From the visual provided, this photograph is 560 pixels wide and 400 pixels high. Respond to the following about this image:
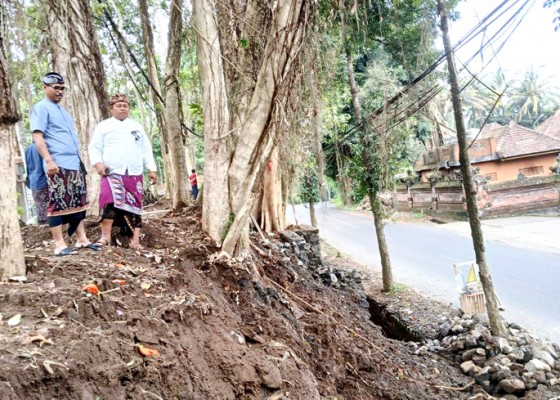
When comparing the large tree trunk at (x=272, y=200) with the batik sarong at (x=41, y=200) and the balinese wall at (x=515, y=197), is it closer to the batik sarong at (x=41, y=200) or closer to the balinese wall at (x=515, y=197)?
the batik sarong at (x=41, y=200)

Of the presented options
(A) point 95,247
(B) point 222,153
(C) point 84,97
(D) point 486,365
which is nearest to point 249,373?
(A) point 95,247

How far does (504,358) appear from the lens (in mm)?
6090

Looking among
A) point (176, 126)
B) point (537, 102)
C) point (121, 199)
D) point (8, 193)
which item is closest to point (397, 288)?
point (176, 126)

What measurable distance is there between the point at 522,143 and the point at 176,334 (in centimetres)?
2523

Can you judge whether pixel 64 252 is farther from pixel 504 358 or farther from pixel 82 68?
pixel 504 358

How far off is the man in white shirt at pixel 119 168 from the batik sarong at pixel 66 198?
0.63ft

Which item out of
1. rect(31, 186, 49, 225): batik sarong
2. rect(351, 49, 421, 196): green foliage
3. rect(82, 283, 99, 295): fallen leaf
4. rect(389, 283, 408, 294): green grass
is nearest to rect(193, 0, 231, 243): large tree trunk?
rect(31, 186, 49, 225): batik sarong

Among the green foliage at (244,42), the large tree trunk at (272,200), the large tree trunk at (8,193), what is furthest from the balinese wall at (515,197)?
the large tree trunk at (8,193)

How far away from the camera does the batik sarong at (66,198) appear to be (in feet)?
11.3

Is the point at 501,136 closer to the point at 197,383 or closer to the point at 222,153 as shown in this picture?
the point at 222,153

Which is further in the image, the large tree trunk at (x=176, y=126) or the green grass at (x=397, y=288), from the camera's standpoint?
the green grass at (x=397, y=288)

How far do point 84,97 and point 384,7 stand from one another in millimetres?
6409

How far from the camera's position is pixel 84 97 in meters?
5.55

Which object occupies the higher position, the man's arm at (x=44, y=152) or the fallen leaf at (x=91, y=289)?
the man's arm at (x=44, y=152)
